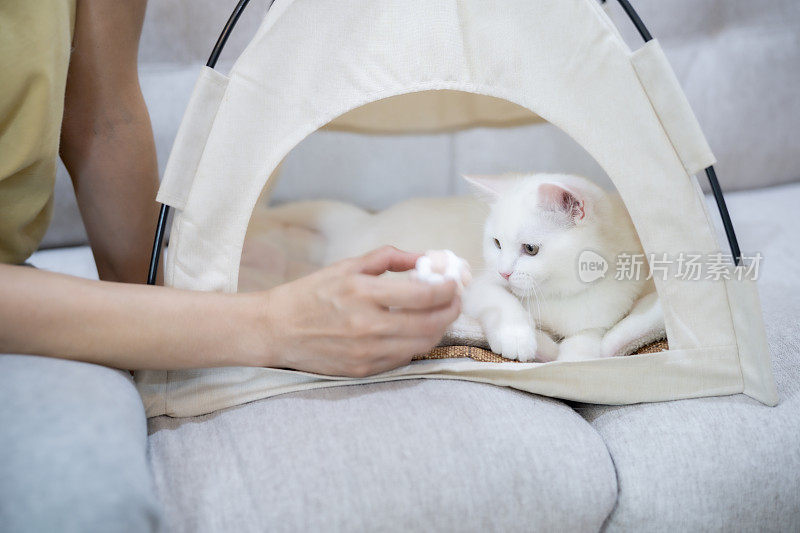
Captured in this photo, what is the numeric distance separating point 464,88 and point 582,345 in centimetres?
42

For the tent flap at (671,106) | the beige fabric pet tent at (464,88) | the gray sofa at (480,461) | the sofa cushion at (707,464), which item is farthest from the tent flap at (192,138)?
the sofa cushion at (707,464)

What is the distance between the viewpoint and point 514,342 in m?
0.87

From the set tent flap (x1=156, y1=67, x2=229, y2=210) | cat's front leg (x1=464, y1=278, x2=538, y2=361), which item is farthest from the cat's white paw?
tent flap (x1=156, y1=67, x2=229, y2=210)

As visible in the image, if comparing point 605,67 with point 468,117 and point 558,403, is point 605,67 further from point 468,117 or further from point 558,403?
point 468,117

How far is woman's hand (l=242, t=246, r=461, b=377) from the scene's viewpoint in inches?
27.5

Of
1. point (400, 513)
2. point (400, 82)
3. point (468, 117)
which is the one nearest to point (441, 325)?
point (400, 513)

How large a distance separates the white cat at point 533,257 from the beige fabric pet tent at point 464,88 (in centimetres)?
11

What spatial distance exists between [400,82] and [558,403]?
487mm

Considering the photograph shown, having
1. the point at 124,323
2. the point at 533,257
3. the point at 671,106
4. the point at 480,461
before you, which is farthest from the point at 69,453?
the point at 671,106

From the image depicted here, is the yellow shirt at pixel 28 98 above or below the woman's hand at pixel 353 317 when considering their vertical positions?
above

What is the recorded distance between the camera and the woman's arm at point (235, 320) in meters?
0.70

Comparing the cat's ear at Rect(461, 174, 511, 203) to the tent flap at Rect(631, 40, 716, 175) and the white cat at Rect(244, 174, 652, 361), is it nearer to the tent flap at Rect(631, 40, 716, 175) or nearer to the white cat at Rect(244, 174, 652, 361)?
the white cat at Rect(244, 174, 652, 361)

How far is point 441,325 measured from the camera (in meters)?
0.74

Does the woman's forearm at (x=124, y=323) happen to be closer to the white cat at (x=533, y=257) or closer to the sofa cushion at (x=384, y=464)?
the sofa cushion at (x=384, y=464)
